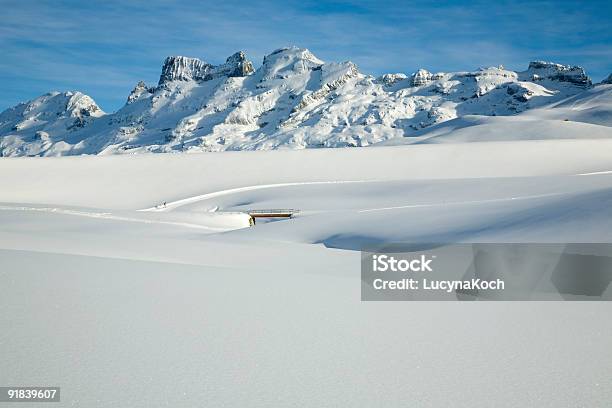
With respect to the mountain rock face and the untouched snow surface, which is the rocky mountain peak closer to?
the mountain rock face

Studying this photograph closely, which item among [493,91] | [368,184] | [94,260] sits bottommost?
[94,260]

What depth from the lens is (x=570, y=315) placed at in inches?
167

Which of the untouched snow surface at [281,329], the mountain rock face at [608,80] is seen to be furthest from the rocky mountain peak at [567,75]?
the untouched snow surface at [281,329]

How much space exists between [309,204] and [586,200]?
13.3 meters

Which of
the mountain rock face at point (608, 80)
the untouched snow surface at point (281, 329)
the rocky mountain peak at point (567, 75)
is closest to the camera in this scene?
the untouched snow surface at point (281, 329)

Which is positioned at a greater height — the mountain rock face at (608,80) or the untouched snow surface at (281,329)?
the mountain rock face at (608,80)

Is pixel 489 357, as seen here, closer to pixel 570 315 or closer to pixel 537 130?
pixel 570 315

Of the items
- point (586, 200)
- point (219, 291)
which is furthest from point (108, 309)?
point (586, 200)

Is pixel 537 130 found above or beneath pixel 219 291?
above

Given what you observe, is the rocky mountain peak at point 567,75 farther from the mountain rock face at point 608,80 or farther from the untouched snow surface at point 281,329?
the untouched snow surface at point 281,329

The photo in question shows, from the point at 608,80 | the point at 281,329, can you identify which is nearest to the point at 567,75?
the point at 608,80

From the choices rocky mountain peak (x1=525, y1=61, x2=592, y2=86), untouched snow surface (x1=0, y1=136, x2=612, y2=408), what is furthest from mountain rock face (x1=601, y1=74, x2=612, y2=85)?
untouched snow surface (x1=0, y1=136, x2=612, y2=408)

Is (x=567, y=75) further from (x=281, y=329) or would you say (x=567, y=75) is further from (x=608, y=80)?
(x=281, y=329)

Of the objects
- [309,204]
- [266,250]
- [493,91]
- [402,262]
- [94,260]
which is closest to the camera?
[94,260]
